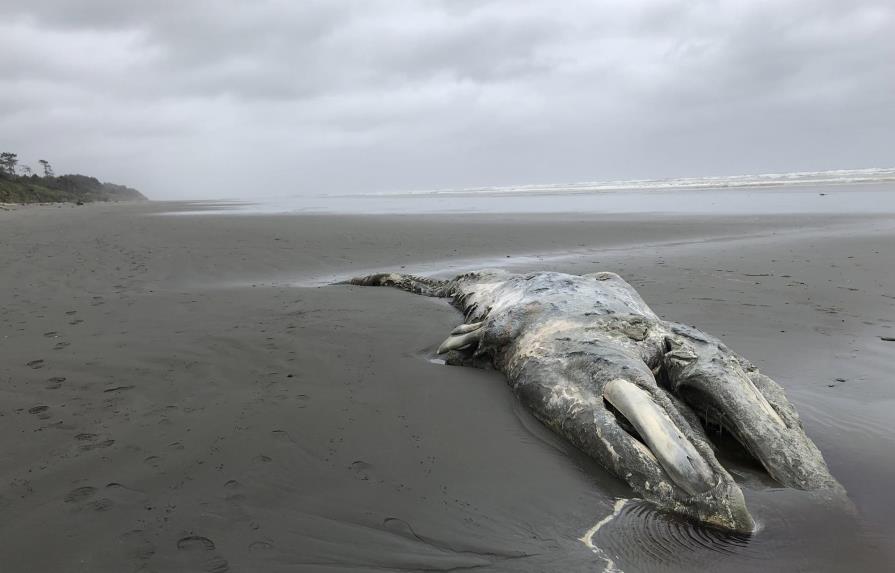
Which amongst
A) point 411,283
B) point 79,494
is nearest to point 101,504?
point 79,494

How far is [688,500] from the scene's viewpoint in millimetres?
2430

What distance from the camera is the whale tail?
771 centimetres

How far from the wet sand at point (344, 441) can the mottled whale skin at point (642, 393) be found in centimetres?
14

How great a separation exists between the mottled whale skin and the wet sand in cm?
14

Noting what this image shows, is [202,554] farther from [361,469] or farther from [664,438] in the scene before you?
[664,438]

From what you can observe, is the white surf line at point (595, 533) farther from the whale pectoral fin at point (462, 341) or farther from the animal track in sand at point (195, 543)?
the whale pectoral fin at point (462, 341)

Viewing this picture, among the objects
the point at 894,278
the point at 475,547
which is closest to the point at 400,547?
the point at 475,547

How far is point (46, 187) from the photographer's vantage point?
174 ft

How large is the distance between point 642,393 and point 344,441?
1777 mm

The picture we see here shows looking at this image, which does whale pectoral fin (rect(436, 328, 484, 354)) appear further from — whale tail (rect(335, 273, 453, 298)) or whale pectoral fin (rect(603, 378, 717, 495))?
whale tail (rect(335, 273, 453, 298))

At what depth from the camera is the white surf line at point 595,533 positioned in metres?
2.14

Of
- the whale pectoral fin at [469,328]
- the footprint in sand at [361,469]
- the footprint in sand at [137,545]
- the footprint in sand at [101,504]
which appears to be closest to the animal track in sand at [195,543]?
the footprint in sand at [137,545]

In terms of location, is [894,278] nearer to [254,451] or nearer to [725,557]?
[725,557]

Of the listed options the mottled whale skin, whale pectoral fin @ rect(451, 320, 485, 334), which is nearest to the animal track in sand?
the mottled whale skin
